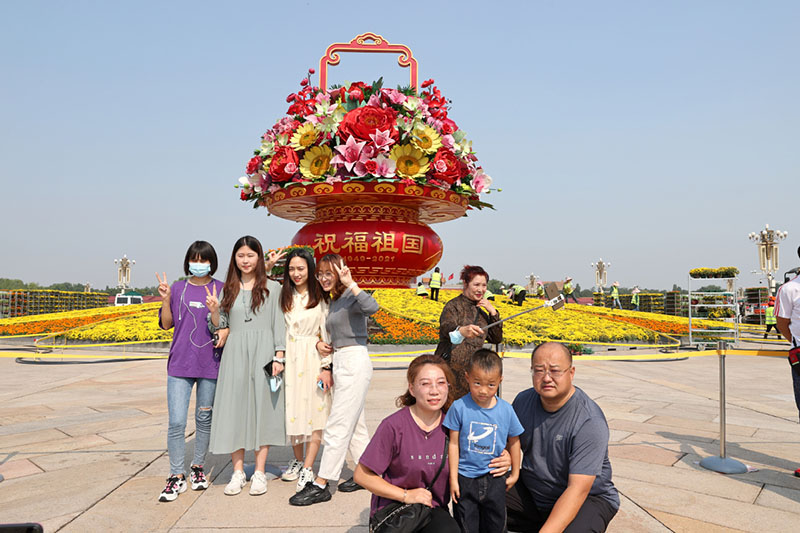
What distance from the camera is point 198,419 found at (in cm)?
398

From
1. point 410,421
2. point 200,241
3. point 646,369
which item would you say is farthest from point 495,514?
point 646,369

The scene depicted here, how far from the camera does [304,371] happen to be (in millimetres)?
4059

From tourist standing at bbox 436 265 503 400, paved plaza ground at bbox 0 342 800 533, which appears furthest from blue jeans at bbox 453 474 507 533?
tourist standing at bbox 436 265 503 400

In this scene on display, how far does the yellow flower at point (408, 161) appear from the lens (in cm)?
1405

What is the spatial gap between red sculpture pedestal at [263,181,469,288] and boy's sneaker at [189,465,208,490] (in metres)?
10.7

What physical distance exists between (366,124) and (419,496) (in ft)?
40.8

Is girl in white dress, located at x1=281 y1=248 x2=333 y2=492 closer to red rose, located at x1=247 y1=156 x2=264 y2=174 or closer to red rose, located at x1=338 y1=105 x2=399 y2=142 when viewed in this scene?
red rose, located at x1=338 y1=105 x2=399 y2=142

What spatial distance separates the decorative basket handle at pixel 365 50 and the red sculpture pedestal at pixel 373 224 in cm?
368

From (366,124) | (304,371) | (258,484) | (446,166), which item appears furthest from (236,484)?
(446,166)

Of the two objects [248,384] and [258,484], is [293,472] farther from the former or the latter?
[248,384]

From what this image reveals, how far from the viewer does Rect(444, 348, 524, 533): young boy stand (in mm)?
2604

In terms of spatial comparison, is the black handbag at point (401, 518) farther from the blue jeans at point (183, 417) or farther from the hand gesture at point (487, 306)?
the blue jeans at point (183, 417)

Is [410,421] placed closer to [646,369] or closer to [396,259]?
[646,369]

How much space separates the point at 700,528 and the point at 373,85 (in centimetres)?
1358
